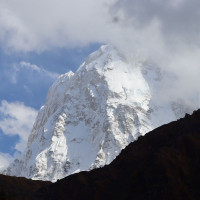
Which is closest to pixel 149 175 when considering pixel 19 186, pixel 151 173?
pixel 151 173

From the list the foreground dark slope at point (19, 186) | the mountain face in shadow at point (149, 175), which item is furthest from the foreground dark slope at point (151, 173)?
the foreground dark slope at point (19, 186)

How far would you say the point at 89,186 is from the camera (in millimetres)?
65875

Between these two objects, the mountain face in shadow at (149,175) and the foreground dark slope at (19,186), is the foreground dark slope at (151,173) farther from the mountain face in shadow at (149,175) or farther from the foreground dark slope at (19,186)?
the foreground dark slope at (19,186)

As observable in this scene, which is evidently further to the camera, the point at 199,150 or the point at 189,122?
the point at 189,122

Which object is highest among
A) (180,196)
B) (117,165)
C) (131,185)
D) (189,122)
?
(189,122)

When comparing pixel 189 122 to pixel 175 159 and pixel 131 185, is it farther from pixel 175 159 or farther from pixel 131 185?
pixel 131 185

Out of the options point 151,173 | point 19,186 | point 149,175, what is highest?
point 19,186

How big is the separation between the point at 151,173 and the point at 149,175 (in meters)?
0.40

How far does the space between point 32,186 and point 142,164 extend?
24090mm

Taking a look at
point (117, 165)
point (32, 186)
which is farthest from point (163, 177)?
point (32, 186)

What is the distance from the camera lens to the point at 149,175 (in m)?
58.8

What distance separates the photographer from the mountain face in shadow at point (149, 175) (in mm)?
55781

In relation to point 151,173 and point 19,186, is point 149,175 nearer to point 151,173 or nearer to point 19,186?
point 151,173

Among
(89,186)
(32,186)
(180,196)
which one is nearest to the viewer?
(180,196)
